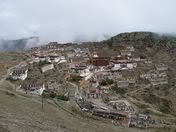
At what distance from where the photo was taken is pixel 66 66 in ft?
264

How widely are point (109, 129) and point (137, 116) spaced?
871 cm

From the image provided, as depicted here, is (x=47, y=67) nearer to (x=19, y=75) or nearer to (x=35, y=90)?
(x=19, y=75)

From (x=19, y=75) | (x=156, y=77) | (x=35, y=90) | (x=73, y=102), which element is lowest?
(x=73, y=102)

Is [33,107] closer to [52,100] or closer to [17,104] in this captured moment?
[17,104]

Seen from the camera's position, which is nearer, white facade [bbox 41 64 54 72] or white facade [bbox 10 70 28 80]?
white facade [bbox 10 70 28 80]

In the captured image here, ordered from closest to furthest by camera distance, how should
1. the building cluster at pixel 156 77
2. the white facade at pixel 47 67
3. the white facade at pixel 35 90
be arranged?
the white facade at pixel 35 90, the white facade at pixel 47 67, the building cluster at pixel 156 77

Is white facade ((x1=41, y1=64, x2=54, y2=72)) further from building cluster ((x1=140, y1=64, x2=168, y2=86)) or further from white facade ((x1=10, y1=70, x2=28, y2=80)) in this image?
building cluster ((x1=140, y1=64, x2=168, y2=86))

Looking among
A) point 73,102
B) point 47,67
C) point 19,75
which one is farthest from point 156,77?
point 19,75

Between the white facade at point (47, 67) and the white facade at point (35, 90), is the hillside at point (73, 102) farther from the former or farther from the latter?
the white facade at point (35, 90)

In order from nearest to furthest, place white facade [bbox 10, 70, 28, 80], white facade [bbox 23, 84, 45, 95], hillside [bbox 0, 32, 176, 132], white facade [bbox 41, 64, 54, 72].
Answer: hillside [bbox 0, 32, 176, 132], white facade [bbox 23, 84, 45, 95], white facade [bbox 10, 70, 28, 80], white facade [bbox 41, 64, 54, 72]

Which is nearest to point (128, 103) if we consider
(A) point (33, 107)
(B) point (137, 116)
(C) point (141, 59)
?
(B) point (137, 116)

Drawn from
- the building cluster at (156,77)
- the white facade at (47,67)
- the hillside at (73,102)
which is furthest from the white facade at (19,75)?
the building cluster at (156,77)

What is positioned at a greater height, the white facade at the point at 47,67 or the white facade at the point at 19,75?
the white facade at the point at 47,67

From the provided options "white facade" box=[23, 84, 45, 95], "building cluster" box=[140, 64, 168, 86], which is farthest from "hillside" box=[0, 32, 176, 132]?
"white facade" box=[23, 84, 45, 95]
